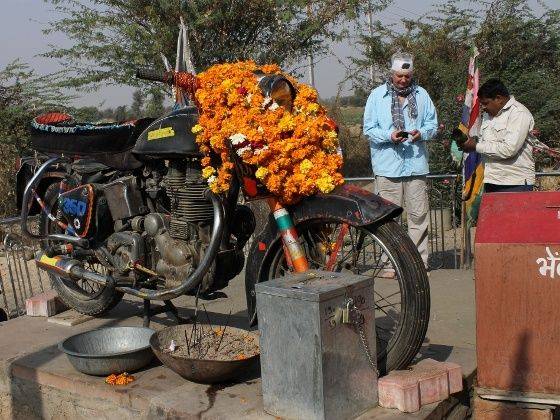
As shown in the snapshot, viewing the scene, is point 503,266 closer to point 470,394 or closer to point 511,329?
point 511,329

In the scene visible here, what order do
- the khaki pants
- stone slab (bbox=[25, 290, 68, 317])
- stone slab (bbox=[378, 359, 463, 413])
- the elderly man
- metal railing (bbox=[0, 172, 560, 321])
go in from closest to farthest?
stone slab (bbox=[378, 359, 463, 413])
stone slab (bbox=[25, 290, 68, 317])
the elderly man
the khaki pants
metal railing (bbox=[0, 172, 560, 321])

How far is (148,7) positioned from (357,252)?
1168 cm

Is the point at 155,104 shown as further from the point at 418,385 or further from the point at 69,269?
the point at 418,385

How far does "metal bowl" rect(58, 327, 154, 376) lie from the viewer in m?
3.99

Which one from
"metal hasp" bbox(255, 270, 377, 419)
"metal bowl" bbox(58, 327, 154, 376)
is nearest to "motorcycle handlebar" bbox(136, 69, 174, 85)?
"metal hasp" bbox(255, 270, 377, 419)

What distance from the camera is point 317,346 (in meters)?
3.14

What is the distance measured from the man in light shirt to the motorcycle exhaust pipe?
3.24 metres

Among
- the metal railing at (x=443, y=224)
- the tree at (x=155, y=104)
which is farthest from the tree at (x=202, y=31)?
the metal railing at (x=443, y=224)

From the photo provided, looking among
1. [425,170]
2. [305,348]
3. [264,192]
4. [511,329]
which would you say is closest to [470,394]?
[511,329]

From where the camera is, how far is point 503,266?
339cm

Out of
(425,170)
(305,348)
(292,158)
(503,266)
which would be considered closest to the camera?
(305,348)

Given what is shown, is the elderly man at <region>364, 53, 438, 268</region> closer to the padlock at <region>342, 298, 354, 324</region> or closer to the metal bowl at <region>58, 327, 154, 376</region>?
the metal bowl at <region>58, 327, 154, 376</region>

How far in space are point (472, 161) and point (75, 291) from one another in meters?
3.59

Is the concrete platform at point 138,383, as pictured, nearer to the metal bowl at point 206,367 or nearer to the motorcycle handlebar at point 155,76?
the metal bowl at point 206,367
